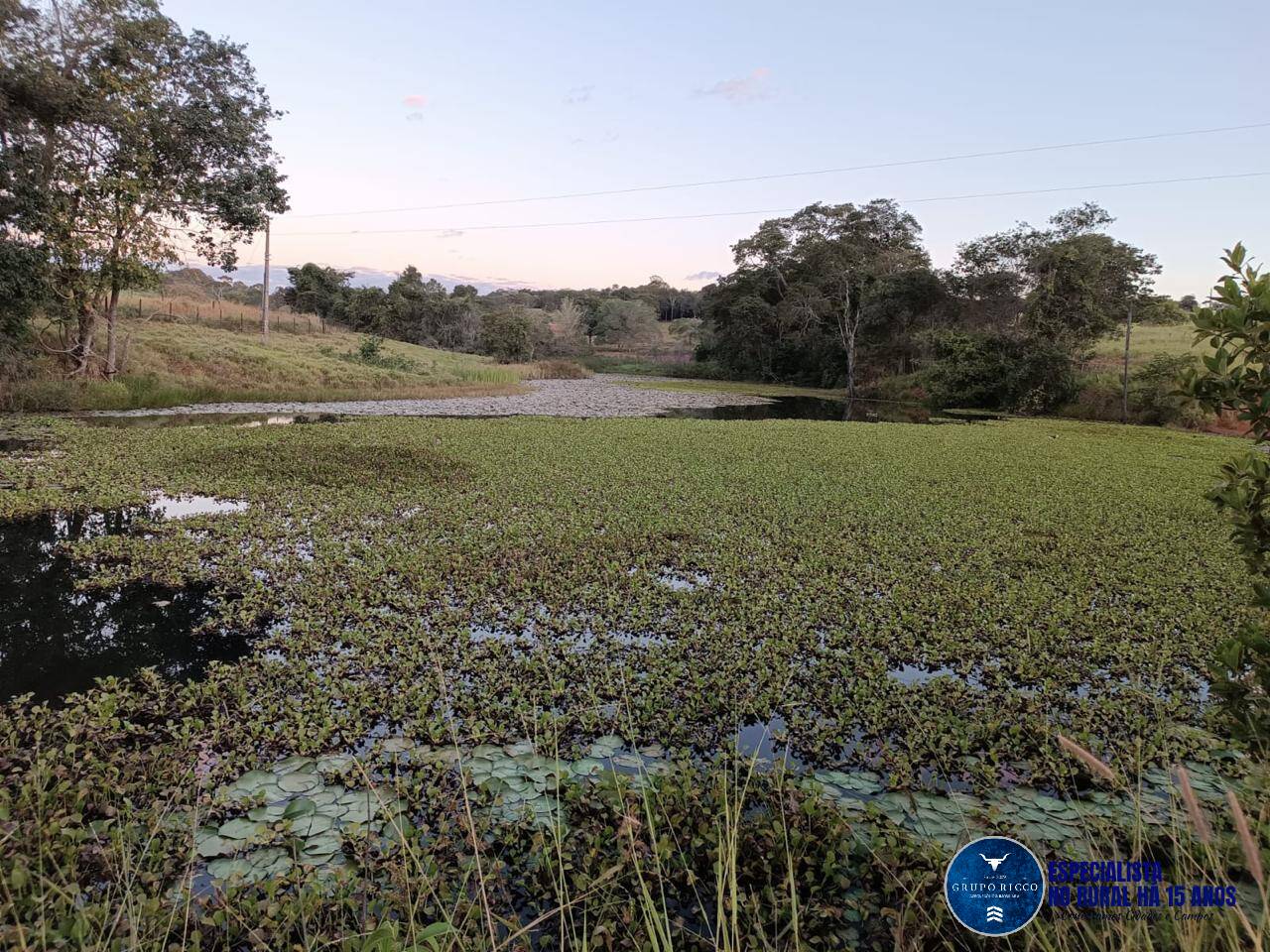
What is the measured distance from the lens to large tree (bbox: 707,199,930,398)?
40938mm

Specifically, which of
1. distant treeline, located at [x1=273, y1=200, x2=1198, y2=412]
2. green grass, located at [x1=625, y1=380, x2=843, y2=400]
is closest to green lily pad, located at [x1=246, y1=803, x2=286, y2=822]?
distant treeline, located at [x1=273, y1=200, x2=1198, y2=412]

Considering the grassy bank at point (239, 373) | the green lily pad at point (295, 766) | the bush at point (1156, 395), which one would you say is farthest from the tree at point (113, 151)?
the bush at point (1156, 395)

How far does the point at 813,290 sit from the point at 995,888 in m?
46.1

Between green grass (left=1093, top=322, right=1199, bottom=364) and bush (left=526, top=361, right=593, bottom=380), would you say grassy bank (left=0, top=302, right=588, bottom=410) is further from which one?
green grass (left=1093, top=322, right=1199, bottom=364)

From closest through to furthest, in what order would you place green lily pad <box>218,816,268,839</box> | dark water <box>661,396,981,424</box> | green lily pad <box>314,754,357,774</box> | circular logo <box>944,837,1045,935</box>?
circular logo <box>944,837,1045,935</box>
green lily pad <box>218,816,268,839</box>
green lily pad <box>314,754,357,774</box>
dark water <box>661,396,981,424</box>

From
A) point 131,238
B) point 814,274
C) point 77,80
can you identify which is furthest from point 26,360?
point 814,274

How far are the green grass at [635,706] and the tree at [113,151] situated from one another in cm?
1046

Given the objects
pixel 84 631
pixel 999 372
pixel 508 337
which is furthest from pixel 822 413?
pixel 508 337

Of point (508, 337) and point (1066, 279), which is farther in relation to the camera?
point (508, 337)

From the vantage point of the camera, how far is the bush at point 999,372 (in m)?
28.4

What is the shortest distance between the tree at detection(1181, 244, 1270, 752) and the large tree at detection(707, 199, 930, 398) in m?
39.2

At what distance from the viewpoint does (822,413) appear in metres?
27.5

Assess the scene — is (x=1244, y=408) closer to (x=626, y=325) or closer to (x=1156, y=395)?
(x=1156, y=395)

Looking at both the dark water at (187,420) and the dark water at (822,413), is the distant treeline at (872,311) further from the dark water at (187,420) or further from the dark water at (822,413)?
the dark water at (187,420)
